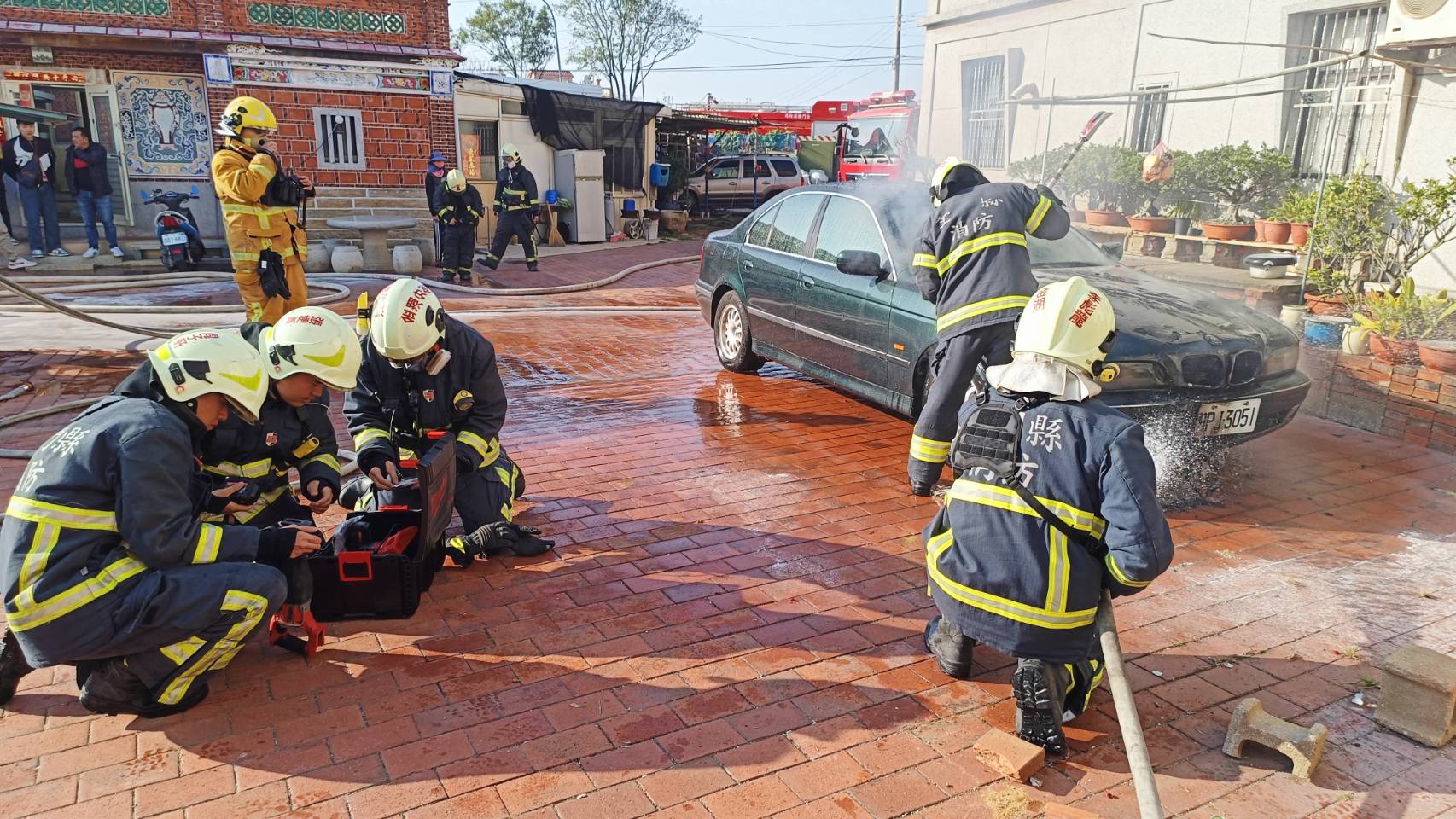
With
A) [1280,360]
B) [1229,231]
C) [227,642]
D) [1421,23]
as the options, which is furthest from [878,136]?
[227,642]

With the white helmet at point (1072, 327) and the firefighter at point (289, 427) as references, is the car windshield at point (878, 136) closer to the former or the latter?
the firefighter at point (289, 427)

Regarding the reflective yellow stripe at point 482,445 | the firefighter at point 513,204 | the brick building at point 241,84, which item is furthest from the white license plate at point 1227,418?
the brick building at point 241,84

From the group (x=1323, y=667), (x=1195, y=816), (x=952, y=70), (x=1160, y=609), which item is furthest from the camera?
(x=952, y=70)

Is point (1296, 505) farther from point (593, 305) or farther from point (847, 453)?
point (593, 305)

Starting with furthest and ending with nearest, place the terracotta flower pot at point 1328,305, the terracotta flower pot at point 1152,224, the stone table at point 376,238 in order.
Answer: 1. the stone table at point 376,238
2. the terracotta flower pot at point 1152,224
3. the terracotta flower pot at point 1328,305

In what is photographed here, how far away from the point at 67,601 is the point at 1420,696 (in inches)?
167

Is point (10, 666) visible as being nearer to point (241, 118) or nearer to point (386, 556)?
point (386, 556)

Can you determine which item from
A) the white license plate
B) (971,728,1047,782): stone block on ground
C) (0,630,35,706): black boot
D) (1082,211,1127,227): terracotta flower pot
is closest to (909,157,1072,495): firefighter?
the white license plate

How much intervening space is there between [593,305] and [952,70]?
732cm

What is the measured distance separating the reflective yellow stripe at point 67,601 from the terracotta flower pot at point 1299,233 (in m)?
9.61

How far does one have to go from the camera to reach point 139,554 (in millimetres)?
2879

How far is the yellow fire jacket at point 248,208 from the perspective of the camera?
23.4ft

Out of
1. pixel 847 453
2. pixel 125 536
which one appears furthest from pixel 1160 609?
pixel 125 536

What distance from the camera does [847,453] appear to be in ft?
19.6
